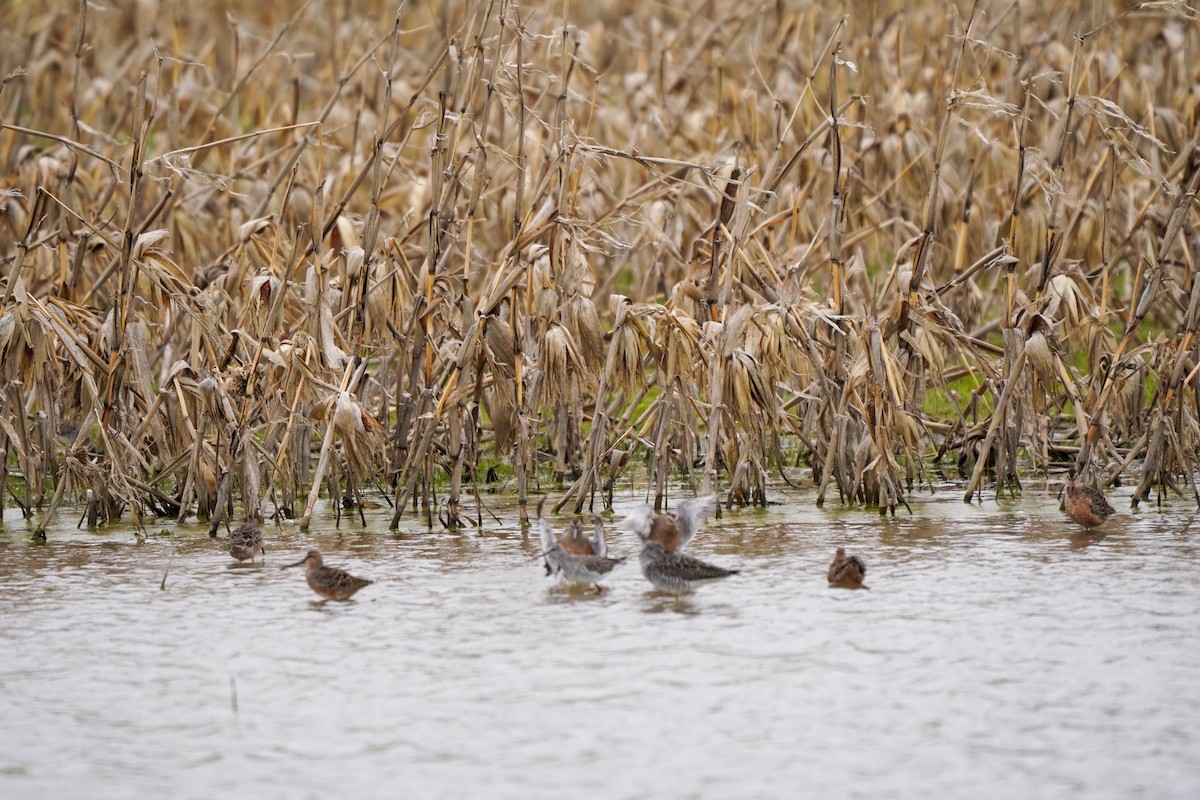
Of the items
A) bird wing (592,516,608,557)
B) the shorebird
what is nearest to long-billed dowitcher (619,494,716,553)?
the shorebird

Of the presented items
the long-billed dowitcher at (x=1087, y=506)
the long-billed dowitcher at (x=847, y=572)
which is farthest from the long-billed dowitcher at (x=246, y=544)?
the long-billed dowitcher at (x=1087, y=506)

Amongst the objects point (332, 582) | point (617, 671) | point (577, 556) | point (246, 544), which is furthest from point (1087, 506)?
point (246, 544)

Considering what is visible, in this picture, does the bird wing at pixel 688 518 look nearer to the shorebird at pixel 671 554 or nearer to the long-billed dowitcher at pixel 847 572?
the shorebird at pixel 671 554

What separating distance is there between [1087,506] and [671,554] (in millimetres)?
1981

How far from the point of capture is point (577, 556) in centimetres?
571

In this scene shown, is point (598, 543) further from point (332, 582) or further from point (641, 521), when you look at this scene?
point (332, 582)

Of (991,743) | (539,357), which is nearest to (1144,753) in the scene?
(991,743)

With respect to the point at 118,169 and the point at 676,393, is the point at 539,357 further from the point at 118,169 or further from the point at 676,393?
the point at 118,169

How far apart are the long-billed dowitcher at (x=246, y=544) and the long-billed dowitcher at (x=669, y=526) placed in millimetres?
1515

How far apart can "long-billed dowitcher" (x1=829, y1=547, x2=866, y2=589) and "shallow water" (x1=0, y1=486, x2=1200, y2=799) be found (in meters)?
0.05

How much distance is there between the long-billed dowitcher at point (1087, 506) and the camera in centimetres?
649

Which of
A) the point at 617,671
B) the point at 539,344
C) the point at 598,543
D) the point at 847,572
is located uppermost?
the point at 539,344

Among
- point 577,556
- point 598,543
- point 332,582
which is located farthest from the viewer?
point 598,543

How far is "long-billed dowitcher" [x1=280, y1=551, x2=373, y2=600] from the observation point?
559 centimetres
